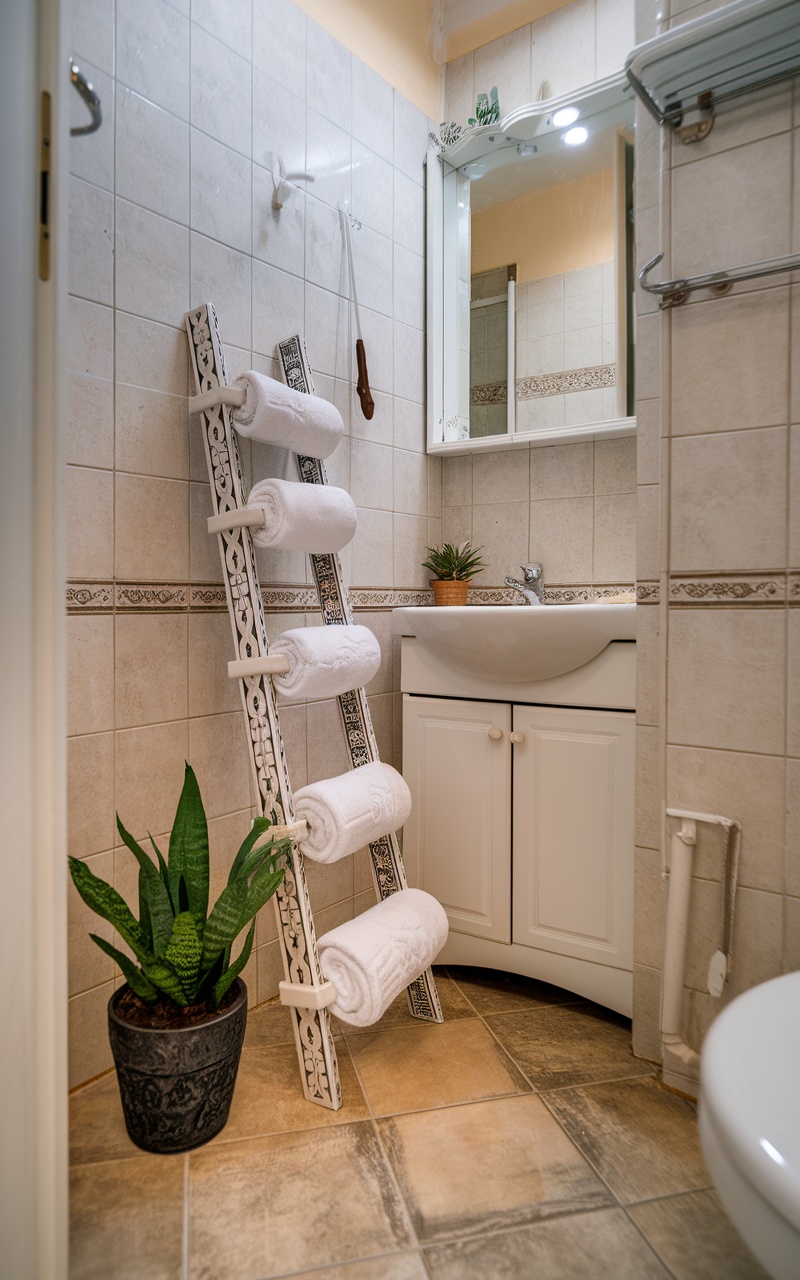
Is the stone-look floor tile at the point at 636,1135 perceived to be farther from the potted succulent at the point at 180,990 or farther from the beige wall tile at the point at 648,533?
the beige wall tile at the point at 648,533

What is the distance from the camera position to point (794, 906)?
123cm

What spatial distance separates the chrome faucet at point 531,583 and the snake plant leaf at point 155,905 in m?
1.19

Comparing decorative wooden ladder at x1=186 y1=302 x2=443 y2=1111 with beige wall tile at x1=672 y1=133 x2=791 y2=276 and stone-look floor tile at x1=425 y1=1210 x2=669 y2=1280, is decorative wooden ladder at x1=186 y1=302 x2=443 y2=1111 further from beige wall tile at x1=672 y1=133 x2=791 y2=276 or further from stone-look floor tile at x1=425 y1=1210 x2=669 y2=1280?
beige wall tile at x1=672 y1=133 x2=791 y2=276

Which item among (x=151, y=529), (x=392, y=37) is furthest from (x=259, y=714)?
(x=392, y=37)

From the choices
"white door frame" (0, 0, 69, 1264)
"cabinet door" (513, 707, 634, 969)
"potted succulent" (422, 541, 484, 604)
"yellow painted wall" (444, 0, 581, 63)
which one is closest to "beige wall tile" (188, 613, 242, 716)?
"cabinet door" (513, 707, 634, 969)

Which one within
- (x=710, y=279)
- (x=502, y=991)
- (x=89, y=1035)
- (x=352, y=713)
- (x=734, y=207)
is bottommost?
(x=502, y=991)

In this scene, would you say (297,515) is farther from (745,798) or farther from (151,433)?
(745,798)

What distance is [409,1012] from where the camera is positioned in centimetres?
161

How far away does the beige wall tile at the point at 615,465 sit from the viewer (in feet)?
6.21

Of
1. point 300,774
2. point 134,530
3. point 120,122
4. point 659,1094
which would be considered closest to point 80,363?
point 134,530

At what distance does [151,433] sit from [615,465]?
1143 millimetres

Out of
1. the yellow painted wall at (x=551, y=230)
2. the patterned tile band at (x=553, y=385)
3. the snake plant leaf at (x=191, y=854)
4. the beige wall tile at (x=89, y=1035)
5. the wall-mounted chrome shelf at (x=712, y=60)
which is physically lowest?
the beige wall tile at (x=89, y=1035)

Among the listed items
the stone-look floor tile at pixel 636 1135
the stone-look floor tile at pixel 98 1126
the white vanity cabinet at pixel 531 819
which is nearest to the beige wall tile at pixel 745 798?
the white vanity cabinet at pixel 531 819

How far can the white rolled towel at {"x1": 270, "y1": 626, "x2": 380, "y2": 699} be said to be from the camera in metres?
1.33
